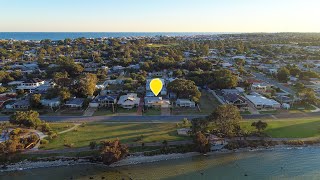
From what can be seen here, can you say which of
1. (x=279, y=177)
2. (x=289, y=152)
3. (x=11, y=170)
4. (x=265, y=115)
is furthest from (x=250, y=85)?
(x=11, y=170)

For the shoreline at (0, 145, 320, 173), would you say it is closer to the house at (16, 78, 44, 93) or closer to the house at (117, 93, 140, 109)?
the house at (117, 93, 140, 109)

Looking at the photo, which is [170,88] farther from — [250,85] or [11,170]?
[11,170]

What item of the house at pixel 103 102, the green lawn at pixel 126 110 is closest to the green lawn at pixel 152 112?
the green lawn at pixel 126 110

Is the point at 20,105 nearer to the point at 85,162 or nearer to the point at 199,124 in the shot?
the point at 85,162

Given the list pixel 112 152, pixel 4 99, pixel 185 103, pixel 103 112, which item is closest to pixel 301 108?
pixel 185 103

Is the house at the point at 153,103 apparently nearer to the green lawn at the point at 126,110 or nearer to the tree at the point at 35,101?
the green lawn at the point at 126,110

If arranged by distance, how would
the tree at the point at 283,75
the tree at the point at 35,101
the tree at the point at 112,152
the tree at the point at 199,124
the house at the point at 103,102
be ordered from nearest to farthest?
1. the tree at the point at 112,152
2. the tree at the point at 199,124
3. the tree at the point at 35,101
4. the house at the point at 103,102
5. the tree at the point at 283,75
